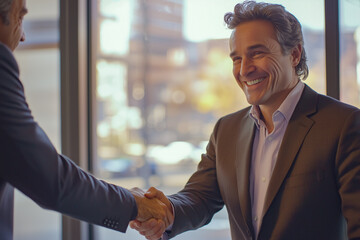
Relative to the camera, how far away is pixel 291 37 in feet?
5.46

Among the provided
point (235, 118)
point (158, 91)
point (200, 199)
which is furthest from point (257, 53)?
point (158, 91)

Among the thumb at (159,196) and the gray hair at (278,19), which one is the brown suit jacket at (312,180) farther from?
the thumb at (159,196)

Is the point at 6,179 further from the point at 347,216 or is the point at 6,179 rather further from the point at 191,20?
the point at 191,20

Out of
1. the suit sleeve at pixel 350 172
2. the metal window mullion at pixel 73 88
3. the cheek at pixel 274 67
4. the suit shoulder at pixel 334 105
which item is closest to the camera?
the suit sleeve at pixel 350 172

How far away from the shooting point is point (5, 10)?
1342 millimetres

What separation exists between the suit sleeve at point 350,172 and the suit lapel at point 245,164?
14.7 inches

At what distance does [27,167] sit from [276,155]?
1000mm

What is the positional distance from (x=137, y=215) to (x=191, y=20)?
4.25 ft

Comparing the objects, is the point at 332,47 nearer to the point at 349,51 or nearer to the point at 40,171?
the point at 349,51

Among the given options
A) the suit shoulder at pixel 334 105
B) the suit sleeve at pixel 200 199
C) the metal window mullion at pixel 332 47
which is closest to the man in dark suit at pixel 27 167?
the suit sleeve at pixel 200 199

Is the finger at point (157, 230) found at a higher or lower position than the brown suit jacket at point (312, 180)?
lower

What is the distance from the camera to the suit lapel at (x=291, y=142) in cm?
151

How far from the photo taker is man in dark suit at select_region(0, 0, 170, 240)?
1.30 meters

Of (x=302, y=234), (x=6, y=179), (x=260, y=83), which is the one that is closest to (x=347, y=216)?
(x=302, y=234)
